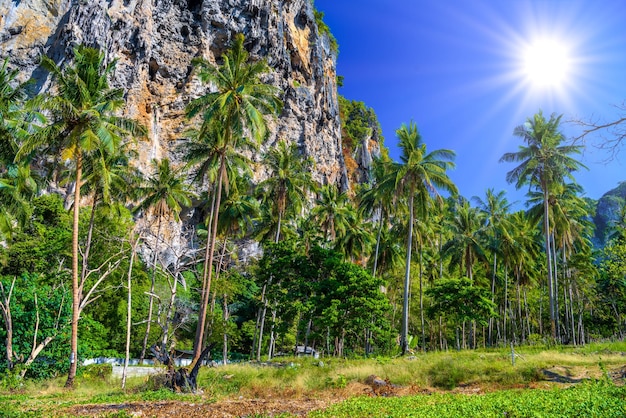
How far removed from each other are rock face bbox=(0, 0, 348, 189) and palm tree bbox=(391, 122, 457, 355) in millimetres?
19813

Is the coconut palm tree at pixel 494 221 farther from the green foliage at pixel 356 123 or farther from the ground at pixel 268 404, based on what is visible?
the green foliage at pixel 356 123

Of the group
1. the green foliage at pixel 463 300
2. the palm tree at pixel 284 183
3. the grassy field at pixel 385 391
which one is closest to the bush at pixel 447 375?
the grassy field at pixel 385 391

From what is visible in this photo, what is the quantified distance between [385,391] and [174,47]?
150 feet

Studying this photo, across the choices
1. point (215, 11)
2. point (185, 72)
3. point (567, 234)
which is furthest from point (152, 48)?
point (567, 234)

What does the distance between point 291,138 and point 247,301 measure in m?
21.8


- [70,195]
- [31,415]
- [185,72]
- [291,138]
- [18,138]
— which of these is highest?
[185,72]

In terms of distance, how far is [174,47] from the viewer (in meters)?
47.2

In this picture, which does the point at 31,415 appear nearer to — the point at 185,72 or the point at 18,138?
the point at 18,138

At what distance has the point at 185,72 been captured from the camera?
4728cm

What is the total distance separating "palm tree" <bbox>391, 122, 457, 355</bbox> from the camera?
2556 cm

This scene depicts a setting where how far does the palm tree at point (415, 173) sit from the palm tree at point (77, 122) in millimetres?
16484

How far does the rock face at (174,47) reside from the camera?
4019 cm

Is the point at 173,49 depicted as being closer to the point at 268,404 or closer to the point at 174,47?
the point at 174,47

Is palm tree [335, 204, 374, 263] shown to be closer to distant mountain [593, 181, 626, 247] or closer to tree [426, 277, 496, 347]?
tree [426, 277, 496, 347]
